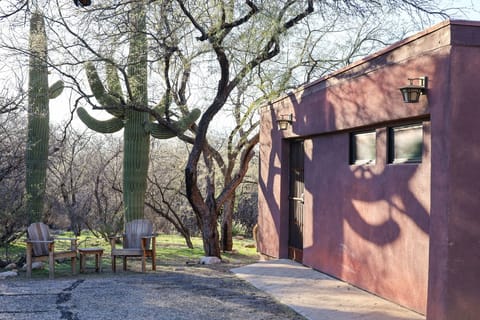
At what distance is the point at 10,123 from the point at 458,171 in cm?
969

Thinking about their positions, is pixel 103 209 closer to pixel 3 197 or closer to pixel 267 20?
pixel 3 197

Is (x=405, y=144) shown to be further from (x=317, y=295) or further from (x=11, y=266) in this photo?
(x=11, y=266)

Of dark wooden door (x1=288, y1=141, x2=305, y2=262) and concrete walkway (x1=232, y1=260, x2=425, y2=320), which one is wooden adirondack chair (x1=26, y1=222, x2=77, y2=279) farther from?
dark wooden door (x1=288, y1=141, x2=305, y2=262)

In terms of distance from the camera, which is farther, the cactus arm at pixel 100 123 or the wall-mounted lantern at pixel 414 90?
the cactus arm at pixel 100 123

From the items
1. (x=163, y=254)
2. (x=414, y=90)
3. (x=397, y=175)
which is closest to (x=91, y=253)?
(x=163, y=254)

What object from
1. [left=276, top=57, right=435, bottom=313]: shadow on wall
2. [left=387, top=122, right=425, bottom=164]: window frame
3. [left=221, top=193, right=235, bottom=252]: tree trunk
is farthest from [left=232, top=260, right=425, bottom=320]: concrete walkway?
[left=221, top=193, right=235, bottom=252]: tree trunk

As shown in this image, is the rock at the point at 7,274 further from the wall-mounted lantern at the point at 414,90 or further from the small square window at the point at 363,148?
the wall-mounted lantern at the point at 414,90

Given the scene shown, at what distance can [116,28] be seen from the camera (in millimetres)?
9602

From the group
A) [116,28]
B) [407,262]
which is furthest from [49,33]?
[407,262]

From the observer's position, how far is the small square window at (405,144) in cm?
586

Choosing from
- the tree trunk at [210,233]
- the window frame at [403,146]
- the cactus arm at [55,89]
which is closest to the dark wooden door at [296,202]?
the tree trunk at [210,233]

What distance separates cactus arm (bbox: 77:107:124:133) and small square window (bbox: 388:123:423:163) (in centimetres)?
818

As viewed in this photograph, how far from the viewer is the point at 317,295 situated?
269 inches

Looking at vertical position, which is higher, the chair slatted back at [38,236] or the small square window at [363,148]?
the small square window at [363,148]
